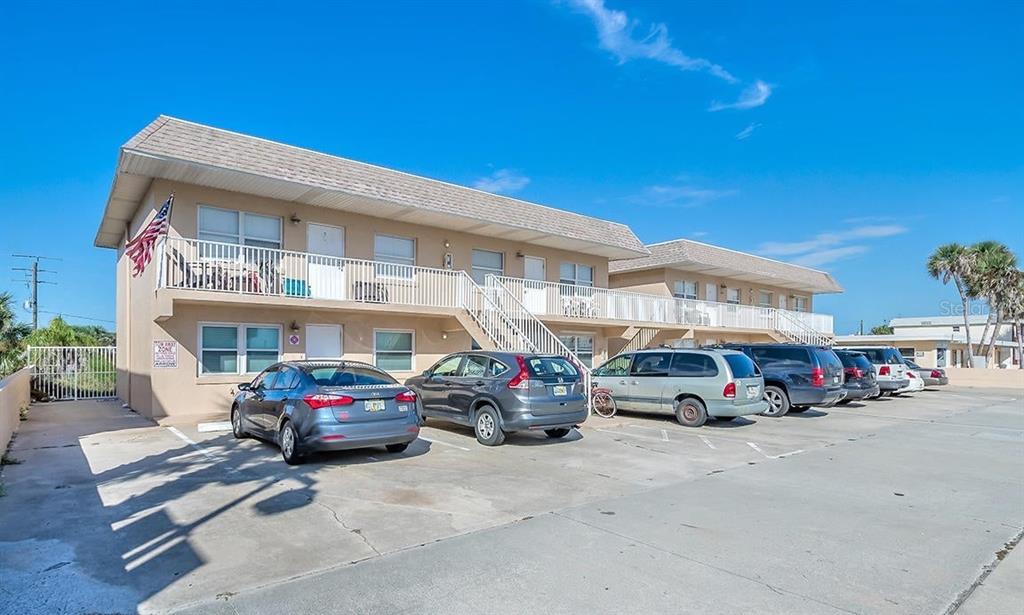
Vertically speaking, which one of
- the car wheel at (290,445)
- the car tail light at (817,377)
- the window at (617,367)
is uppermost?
the window at (617,367)

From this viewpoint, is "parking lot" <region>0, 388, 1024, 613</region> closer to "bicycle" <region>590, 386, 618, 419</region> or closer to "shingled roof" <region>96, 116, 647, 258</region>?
"bicycle" <region>590, 386, 618, 419</region>

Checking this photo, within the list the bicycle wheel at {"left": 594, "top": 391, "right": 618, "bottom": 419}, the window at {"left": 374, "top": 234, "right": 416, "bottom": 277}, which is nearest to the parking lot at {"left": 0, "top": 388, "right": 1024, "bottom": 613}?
the bicycle wheel at {"left": 594, "top": 391, "right": 618, "bottom": 419}

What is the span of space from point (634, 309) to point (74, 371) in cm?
1901

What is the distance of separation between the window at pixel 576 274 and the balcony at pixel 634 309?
1704mm

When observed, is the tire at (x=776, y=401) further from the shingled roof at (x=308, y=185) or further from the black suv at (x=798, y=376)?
the shingled roof at (x=308, y=185)

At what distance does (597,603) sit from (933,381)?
29.0 m

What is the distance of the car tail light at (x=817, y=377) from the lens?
15.2 metres

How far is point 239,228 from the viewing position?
14648 mm

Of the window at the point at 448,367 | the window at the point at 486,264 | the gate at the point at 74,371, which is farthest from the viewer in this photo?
the window at the point at 486,264

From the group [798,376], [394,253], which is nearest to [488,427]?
[394,253]

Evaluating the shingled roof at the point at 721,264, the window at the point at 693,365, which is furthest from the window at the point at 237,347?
the shingled roof at the point at 721,264

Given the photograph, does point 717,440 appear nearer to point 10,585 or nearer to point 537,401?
point 537,401

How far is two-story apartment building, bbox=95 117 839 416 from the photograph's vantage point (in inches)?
516

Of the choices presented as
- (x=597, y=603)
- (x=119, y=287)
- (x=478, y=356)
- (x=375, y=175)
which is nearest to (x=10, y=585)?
(x=597, y=603)
